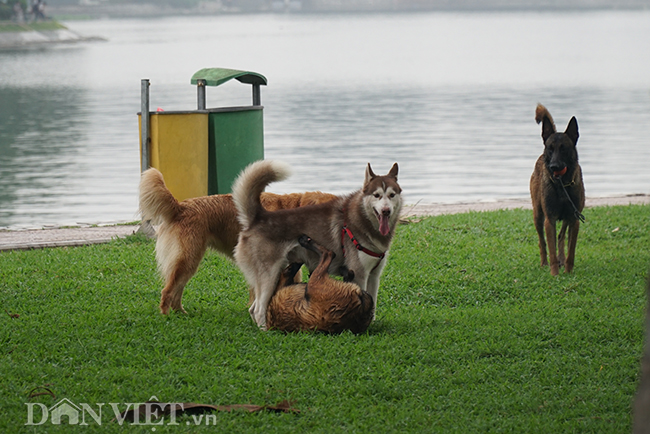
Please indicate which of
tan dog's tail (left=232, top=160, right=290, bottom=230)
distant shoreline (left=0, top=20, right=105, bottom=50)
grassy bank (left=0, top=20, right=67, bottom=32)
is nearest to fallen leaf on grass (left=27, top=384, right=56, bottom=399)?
tan dog's tail (left=232, top=160, right=290, bottom=230)

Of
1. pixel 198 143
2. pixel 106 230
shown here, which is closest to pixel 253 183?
pixel 198 143

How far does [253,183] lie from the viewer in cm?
621

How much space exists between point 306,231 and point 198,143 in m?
3.65

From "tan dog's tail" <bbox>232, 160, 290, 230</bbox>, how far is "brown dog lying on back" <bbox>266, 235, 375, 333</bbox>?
0.48 m

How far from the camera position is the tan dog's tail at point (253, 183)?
617 centimetres

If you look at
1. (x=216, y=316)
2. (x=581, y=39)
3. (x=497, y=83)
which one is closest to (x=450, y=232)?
(x=216, y=316)

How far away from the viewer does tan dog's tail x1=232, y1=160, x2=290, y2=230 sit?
6168 mm

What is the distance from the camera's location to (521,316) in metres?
6.91

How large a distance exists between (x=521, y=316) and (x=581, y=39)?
103 m

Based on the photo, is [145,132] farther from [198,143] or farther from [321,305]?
[321,305]

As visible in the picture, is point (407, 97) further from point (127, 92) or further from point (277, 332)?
point (277, 332)

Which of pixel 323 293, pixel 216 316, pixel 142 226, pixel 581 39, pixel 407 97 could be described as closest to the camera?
pixel 323 293

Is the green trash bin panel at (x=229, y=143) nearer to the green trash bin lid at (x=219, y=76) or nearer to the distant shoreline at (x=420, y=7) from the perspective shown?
the green trash bin lid at (x=219, y=76)

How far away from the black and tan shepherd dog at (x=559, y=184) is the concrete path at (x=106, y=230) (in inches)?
151
